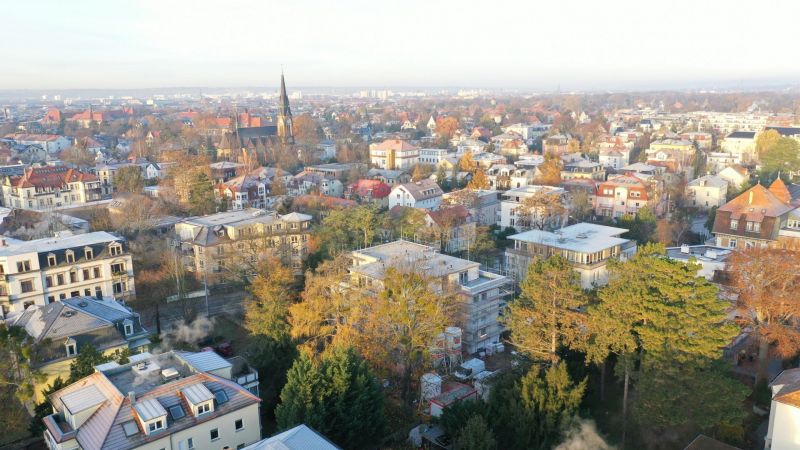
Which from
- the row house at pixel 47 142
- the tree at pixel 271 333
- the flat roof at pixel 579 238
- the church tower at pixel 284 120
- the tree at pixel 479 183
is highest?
the church tower at pixel 284 120

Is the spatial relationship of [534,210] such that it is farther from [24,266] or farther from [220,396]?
[24,266]

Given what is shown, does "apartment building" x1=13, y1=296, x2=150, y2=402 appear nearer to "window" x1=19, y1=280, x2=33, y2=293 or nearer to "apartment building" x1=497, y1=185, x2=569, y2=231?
"window" x1=19, y1=280, x2=33, y2=293

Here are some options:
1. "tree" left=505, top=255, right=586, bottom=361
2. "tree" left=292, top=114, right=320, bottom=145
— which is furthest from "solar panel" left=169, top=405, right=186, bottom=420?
"tree" left=292, top=114, right=320, bottom=145

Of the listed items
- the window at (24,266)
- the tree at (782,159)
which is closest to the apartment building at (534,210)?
the tree at (782,159)

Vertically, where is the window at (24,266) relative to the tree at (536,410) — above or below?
above

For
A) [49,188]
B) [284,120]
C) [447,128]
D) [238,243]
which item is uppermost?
[284,120]

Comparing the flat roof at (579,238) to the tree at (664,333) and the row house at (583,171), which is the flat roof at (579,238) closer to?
the tree at (664,333)

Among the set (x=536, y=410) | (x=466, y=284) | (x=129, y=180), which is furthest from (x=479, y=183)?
(x=536, y=410)
